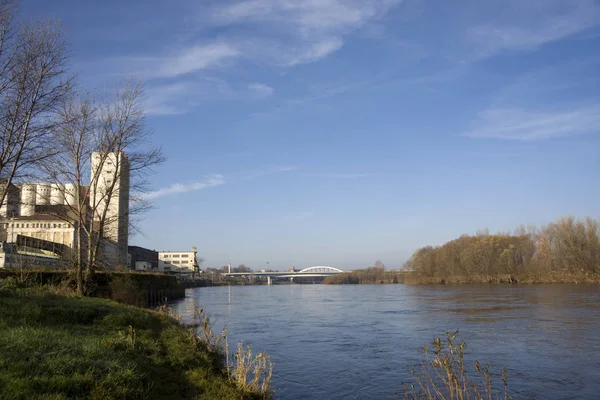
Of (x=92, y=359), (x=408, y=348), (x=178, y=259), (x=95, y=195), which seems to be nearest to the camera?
(x=92, y=359)

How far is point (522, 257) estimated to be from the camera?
90500 millimetres

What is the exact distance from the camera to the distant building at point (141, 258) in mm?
113938

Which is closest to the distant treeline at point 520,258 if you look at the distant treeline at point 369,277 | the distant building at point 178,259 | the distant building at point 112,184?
the distant treeline at point 369,277

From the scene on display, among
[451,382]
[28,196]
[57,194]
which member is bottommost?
[451,382]

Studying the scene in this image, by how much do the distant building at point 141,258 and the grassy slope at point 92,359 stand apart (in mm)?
101551

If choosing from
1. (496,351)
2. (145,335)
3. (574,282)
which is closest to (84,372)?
(145,335)

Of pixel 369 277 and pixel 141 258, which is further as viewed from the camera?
pixel 369 277

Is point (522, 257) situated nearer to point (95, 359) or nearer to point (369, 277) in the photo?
point (369, 277)

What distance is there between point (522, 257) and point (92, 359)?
94.9m

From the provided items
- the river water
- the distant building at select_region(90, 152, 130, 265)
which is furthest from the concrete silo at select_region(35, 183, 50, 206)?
the river water

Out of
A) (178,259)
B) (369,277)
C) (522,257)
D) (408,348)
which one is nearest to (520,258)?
(522,257)

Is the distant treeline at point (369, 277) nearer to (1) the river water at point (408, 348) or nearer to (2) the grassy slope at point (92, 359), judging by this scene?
(1) the river water at point (408, 348)

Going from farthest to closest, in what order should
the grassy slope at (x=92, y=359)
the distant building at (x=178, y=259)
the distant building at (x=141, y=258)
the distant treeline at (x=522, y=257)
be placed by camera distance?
the distant building at (x=178, y=259), the distant building at (x=141, y=258), the distant treeline at (x=522, y=257), the grassy slope at (x=92, y=359)

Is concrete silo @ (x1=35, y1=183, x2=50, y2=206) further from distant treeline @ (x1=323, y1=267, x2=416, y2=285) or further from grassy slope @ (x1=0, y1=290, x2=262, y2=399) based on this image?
distant treeline @ (x1=323, y1=267, x2=416, y2=285)
